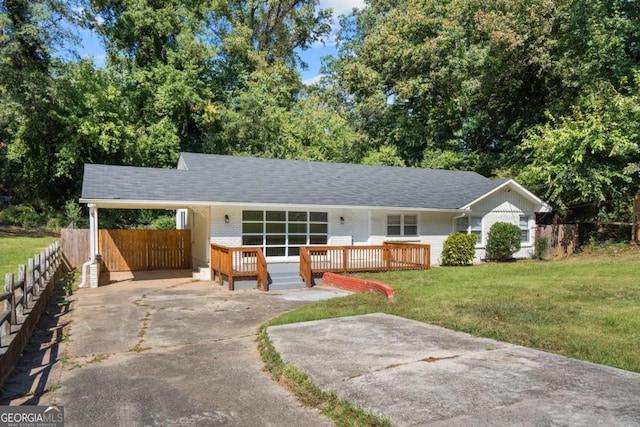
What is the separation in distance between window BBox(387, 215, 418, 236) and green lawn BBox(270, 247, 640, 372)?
3199mm

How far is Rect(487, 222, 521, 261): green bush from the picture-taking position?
19.3m

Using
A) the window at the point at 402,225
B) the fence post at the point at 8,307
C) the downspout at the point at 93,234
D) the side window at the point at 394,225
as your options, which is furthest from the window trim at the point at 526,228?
the fence post at the point at 8,307

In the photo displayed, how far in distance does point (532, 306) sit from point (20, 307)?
9.40 meters

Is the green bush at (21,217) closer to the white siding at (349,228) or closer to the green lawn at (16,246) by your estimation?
the green lawn at (16,246)

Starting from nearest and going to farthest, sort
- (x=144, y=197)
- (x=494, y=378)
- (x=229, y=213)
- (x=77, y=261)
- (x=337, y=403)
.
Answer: (x=337, y=403), (x=494, y=378), (x=144, y=197), (x=229, y=213), (x=77, y=261)

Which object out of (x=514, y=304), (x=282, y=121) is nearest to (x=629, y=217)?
(x=514, y=304)

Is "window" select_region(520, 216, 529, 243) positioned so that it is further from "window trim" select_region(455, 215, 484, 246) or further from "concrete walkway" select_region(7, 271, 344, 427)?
"concrete walkway" select_region(7, 271, 344, 427)

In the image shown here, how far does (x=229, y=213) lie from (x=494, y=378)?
1181cm

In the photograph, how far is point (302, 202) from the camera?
16359 millimetres

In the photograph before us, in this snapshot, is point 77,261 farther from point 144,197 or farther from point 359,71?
point 359,71

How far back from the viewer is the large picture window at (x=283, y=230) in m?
16.3

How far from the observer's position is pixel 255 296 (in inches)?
494

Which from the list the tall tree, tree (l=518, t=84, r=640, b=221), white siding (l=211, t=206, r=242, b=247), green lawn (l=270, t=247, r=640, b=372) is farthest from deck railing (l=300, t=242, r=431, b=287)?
the tall tree

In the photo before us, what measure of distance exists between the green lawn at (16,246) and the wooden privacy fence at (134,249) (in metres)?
1.53
